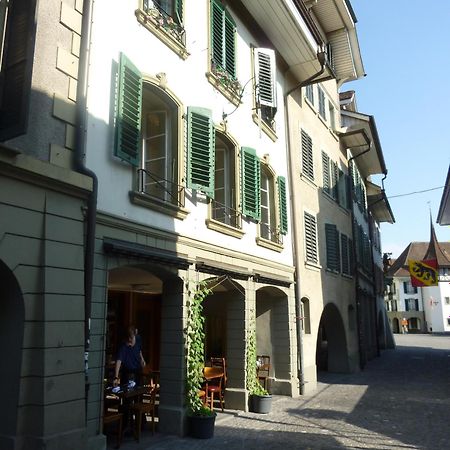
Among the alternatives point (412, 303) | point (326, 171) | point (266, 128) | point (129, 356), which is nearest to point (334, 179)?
point (326, 171)

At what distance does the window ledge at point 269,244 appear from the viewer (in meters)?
11.3

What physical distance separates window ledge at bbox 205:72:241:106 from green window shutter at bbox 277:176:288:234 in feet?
8.79

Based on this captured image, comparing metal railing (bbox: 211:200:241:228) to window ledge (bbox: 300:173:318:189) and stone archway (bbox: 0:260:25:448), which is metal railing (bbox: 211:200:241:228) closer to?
window ledge (bbox: 300:173:318:189)

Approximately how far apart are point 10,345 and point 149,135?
478cm

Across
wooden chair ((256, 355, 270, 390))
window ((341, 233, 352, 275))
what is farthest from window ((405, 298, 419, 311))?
wooden chair ((256, 355, 270, 390))

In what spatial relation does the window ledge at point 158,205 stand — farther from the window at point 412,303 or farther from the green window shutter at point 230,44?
the window at point 412,303

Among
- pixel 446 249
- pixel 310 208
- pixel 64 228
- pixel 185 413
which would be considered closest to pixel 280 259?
pixel 310 208

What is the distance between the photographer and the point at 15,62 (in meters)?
5.21

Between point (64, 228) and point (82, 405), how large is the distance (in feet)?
6.84

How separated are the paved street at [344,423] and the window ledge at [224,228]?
11.8 ft

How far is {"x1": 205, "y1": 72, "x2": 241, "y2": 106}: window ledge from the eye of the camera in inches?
383

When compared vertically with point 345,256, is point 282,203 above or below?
above

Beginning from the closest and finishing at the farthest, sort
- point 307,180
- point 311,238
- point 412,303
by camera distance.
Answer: point 311,238 → point 307,180 → point 412,303

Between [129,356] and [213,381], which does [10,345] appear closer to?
[129,356]
